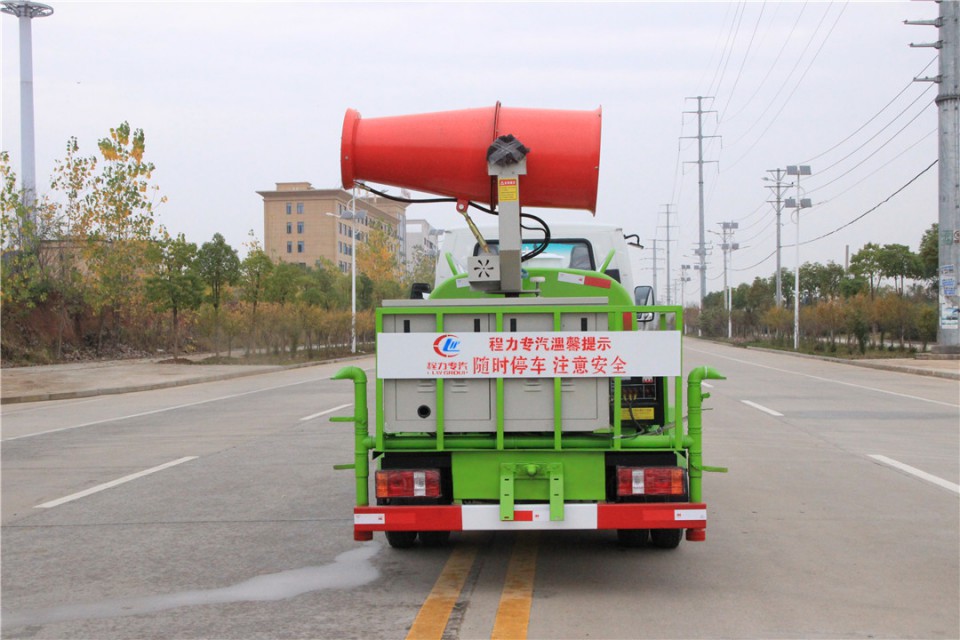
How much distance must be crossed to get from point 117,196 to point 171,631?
116 feet

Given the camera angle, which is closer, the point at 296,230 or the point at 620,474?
the point at 620,474

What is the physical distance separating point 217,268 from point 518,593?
107ft

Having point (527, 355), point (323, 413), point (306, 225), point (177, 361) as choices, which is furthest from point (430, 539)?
point (306, 225)

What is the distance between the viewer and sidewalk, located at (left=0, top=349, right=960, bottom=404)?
889 inches

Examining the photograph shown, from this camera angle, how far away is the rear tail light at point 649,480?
5043 mm

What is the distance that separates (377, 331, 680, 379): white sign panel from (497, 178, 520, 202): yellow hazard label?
1.19 m

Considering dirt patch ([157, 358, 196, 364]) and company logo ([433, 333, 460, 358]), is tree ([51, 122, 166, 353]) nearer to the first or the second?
dirt patch ([157, 358, 196, 364])

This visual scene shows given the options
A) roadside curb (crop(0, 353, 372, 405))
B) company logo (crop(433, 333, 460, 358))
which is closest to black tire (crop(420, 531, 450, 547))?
company logo (crop(433, 333, 460, 358))

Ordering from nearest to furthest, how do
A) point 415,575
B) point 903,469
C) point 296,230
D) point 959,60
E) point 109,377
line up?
point 415,575
point 903,469
point 109,377
point 959,60
point 296,230

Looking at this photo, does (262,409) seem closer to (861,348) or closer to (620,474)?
(620,474)

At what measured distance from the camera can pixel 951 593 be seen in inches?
207

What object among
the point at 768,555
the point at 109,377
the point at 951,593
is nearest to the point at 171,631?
the point at 768,555

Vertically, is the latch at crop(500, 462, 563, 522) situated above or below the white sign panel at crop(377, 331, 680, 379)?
below

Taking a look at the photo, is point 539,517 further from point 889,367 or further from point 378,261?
point 378,261
